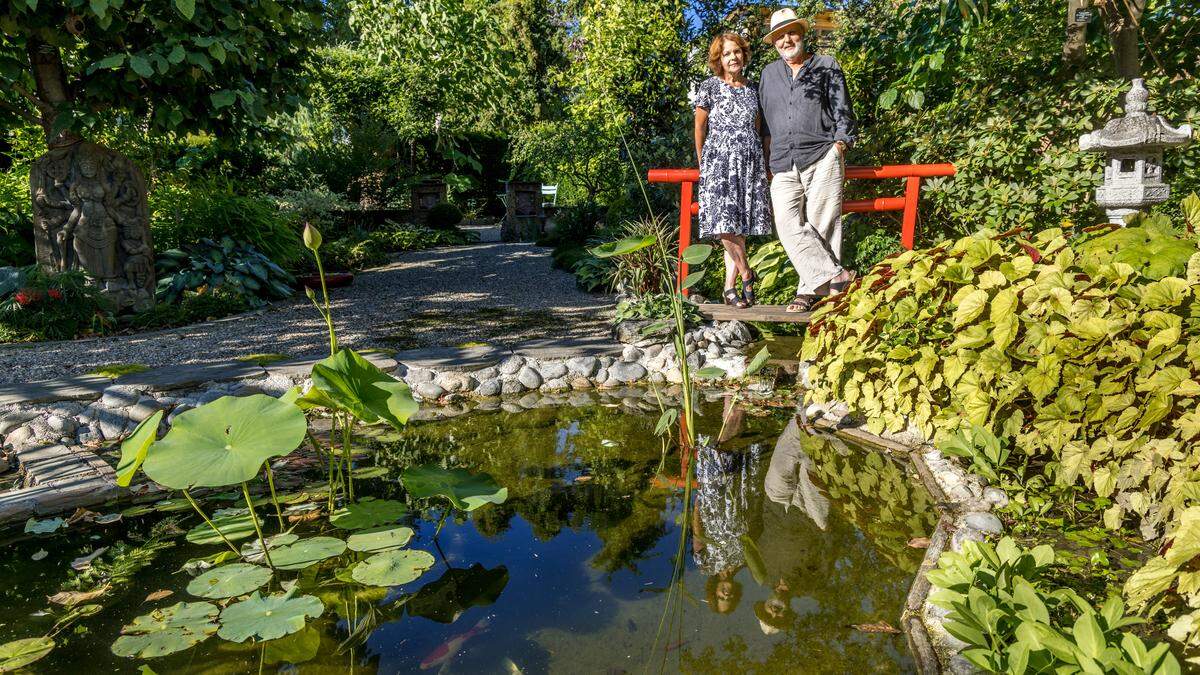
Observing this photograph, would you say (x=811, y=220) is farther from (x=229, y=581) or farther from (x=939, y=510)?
(x=229, y=581)

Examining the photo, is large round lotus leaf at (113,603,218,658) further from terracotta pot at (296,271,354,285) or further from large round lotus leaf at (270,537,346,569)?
terracotta pot at (296,271,354,285)

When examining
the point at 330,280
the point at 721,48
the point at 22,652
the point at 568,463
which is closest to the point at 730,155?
the point at 721,48

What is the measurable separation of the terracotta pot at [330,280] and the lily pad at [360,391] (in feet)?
18.3

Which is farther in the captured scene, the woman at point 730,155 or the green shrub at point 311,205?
the green shrub at point 311,205

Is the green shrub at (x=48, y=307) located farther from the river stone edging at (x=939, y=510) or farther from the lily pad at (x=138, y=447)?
the river stone edging at (x=939, y=510)

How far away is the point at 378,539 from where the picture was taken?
1.90 meters

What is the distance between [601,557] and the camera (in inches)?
73.8

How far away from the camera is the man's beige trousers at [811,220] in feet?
12.4

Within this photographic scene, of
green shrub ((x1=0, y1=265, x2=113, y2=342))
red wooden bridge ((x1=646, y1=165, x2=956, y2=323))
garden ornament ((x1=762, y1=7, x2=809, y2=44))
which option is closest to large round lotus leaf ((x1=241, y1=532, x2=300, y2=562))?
red wooden bridge ((x1=646, y1=165, x2=956, y2=323))

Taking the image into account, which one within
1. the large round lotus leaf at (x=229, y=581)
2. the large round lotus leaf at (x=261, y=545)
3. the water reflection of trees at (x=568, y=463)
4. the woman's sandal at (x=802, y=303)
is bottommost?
the water reflection of trees at (x=568, y=463)

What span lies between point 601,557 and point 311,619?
2.30 feet

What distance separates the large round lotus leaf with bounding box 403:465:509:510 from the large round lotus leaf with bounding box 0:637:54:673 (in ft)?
2.66

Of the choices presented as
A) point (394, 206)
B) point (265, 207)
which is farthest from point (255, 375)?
point (394, 206)

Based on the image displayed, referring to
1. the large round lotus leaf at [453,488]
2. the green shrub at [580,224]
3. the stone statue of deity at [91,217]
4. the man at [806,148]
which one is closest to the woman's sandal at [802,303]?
the man at [806,148]
